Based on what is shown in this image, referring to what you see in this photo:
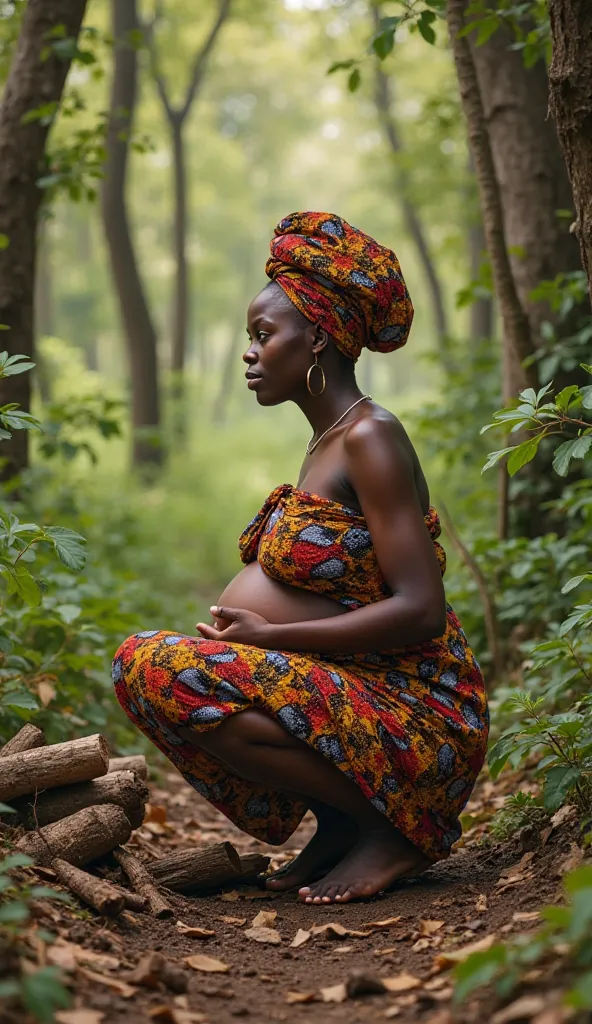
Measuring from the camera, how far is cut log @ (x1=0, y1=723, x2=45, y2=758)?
3.16 m

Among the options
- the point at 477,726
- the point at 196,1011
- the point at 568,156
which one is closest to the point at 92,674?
the point at 477,726

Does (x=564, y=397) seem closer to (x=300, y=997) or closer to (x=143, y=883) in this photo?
(x=300, y=997)

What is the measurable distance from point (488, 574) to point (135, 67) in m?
10.0

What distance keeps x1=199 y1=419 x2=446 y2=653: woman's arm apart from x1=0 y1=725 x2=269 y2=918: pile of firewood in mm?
619

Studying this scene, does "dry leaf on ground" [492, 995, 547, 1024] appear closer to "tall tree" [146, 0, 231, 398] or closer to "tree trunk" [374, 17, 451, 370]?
"tree trunk" [374, 17, 451, 370]

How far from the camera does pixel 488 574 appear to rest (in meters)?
5.71

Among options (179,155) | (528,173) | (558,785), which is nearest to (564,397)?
(558,785)

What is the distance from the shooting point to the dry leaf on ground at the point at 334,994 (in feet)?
7.18

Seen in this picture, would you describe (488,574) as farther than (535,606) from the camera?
Yes

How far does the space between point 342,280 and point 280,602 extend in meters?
1.01

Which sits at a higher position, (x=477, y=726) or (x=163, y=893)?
(x=477, y=726)

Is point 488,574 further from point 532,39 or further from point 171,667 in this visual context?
point 171,667

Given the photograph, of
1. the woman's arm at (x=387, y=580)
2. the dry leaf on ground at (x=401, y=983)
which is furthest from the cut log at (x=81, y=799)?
the dry leaf on ground at (x=401, y=983)

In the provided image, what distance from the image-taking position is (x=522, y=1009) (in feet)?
5.47
